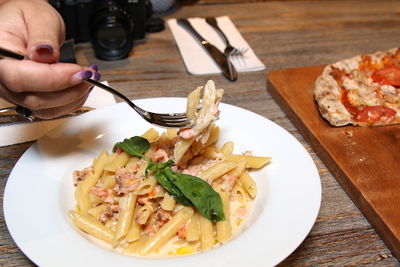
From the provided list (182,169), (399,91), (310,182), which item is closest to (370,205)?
(310,182)

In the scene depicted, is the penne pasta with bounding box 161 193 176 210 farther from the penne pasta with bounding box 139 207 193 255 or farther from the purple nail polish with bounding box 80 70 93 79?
the purple nail polish with bounding box 80 70 93 79

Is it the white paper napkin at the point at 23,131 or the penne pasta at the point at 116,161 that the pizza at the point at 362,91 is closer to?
the penne pasta at the point at 116,161

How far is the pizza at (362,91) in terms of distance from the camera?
169cm

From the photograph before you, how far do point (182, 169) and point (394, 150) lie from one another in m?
0.78

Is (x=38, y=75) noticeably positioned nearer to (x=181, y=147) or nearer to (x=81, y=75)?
(x=81, y=75)

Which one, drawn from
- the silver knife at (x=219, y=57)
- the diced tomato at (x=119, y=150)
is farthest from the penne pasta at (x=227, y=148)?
the silver knife at (x=219, y=57)

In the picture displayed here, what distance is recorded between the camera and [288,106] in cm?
180

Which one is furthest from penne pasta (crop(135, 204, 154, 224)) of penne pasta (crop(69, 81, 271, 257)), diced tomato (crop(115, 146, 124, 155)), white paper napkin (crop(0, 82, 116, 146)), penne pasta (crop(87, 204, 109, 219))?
white paper napkin (crop(0, 82, 116, 146))

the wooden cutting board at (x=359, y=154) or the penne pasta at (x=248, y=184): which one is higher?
the penne pasta at (x=248, y=184)

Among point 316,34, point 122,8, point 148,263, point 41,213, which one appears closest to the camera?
point 148,263

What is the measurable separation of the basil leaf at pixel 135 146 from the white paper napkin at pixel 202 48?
832mm

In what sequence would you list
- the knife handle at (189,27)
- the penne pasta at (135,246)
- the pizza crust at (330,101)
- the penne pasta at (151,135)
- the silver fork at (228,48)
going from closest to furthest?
the penne pasta at (135,246) → the penne pasta at (151,135) → the pizza crust at (330,101) → the silver fork at (228,48) → the knife handle at (189,27)

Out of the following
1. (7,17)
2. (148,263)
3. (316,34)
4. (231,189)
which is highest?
(7,17)

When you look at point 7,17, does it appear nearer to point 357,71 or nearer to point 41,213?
point 41,213
